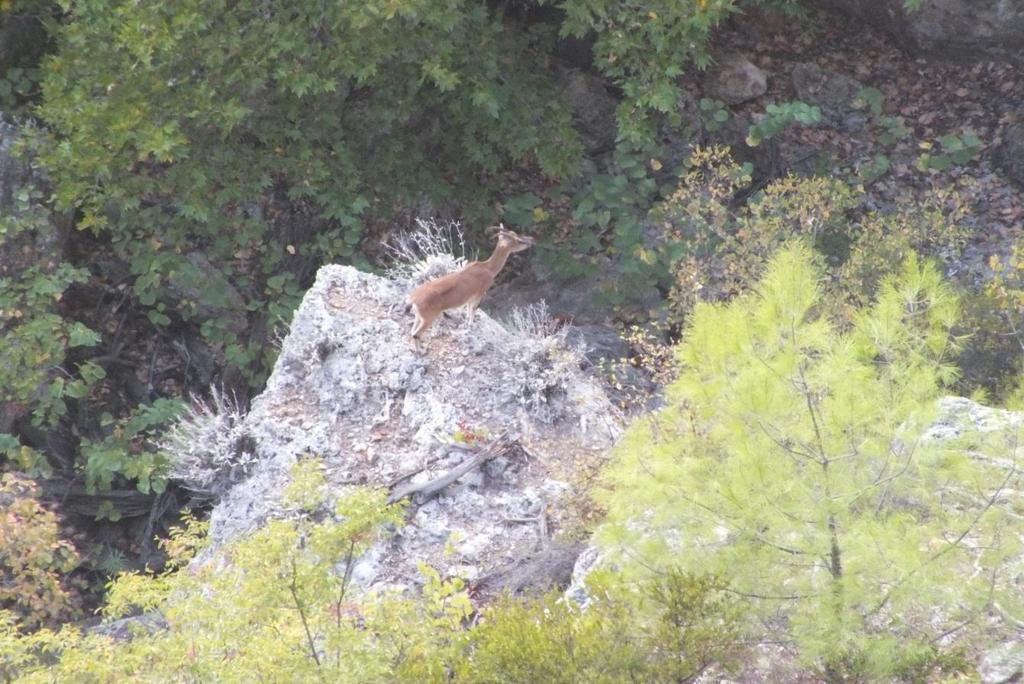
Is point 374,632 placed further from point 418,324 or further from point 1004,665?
point 418,324

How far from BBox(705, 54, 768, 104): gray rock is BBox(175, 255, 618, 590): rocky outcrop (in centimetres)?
532

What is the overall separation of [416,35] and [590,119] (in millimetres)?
2618

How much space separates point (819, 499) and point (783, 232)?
20.5ft

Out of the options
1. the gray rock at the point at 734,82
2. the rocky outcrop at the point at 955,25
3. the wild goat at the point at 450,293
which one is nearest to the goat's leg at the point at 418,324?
the wild goat at the point at 450,293

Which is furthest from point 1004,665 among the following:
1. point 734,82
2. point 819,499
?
point 734,82

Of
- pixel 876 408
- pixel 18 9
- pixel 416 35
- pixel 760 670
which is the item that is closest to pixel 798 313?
pixel 876 408

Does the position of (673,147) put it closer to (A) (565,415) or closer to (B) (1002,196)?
(B) (1002,196)

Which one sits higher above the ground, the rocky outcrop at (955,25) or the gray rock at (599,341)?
the rocky outcrop at (955,25)

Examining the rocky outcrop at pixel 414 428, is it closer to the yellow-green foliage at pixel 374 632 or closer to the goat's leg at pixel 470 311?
the goat's leg at pixel 470 311

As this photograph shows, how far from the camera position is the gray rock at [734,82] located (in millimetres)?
13773

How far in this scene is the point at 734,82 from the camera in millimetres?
13797

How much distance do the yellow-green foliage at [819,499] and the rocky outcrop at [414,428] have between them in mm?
2327

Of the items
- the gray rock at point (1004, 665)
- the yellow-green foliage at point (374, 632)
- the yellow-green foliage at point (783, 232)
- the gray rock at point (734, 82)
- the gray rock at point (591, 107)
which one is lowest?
the yellow-green foliage at point (374, 632)

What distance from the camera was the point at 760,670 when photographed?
5.58 metres
